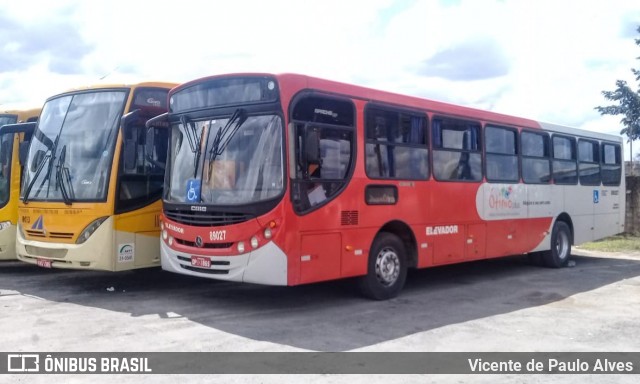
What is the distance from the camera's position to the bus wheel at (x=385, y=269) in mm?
9531

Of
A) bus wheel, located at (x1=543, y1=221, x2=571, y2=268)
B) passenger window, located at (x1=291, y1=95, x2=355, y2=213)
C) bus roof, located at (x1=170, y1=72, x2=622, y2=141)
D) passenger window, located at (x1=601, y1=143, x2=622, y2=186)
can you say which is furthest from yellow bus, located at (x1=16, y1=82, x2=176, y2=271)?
passenger window, located at (x1=601, y1=143, x2=622, y2=186)

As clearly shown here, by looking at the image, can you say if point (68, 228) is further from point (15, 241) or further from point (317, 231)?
point (317, 231)

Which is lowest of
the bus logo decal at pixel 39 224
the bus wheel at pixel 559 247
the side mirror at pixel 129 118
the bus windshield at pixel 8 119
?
the bus wheel at pixel 559 247

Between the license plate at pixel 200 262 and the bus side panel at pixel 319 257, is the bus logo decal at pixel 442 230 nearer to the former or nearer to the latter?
the bus side panel at pixel 319 257

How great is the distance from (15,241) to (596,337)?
9446 mm

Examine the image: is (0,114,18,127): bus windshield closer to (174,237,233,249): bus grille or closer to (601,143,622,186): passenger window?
(174,237,233,249): bus grille

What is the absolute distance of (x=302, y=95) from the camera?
27.9ft

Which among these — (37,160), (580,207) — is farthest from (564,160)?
(37,160)

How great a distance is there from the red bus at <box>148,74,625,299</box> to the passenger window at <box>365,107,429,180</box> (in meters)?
0.02

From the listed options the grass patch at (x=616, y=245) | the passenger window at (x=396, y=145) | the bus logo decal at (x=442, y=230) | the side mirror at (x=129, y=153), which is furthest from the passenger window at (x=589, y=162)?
the side mirror at (x=129, y=153)

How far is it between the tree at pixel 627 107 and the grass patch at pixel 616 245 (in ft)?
15.8

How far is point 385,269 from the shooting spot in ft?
32.2

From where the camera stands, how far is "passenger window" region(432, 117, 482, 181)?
10828mm

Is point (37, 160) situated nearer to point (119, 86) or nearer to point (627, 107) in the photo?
point (119, 86)
